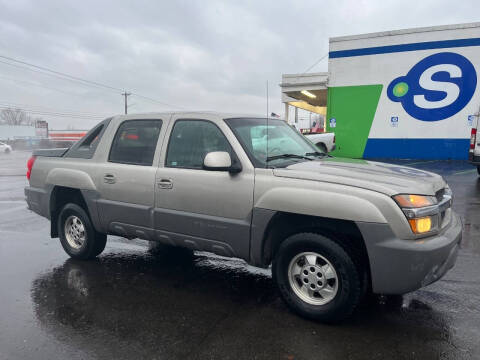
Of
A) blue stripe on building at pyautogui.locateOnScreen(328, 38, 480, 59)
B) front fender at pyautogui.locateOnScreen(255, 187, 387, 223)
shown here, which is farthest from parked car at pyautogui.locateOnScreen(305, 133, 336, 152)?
front fender at pyautogui.locateOnScreen(255, 187, 387, 223)

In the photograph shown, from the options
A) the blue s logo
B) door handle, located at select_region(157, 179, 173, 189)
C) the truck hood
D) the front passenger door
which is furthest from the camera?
the blue s logo

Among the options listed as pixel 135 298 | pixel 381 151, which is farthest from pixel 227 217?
pixel 381 151

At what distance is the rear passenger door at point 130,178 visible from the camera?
420cm

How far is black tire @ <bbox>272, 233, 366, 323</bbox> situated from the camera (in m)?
3.07

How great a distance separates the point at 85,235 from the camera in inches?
191

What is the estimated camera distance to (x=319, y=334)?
10.2 ft

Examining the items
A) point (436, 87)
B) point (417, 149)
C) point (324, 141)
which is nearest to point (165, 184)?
point (324, 141)

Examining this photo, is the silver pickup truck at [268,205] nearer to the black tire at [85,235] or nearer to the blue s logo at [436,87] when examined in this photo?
the black tire at [85,235]

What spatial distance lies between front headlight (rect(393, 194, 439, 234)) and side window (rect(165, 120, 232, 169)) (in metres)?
1.65

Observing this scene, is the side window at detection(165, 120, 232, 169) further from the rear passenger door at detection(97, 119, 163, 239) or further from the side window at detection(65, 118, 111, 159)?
the side window at detection(65, 118, 111, 159)

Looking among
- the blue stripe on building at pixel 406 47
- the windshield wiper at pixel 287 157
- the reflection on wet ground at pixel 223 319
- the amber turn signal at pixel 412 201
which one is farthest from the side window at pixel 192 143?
the blue stripe on building at pixel 406 47

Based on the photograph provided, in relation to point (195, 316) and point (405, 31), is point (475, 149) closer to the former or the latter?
point (405, 31)

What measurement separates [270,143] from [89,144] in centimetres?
240

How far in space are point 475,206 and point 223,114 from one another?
20.9 ft
